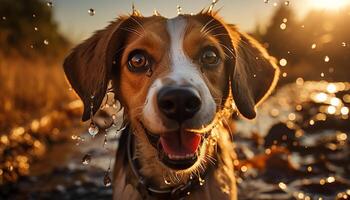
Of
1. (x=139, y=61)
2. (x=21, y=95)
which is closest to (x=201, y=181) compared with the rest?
(x=139, y=61)

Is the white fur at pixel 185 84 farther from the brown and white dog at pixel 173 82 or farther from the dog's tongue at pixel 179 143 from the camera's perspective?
the dog's tongue at pixel 179 143

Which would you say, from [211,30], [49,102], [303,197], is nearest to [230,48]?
[211,30]

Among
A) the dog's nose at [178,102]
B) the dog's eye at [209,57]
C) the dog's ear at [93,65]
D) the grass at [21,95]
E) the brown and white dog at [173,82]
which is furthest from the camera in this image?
the grass at [21,95]

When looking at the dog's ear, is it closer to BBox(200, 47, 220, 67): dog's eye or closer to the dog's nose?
BBox(200, 47, 220, 67): dog's eye

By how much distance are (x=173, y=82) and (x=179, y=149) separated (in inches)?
21.8

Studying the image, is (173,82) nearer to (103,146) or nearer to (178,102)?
(178,102)

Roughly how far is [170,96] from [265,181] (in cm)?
395

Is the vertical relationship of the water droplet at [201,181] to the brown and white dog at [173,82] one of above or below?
below

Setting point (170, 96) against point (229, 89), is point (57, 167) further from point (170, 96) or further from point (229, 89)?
point (170, 96)

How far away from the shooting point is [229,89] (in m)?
4.66

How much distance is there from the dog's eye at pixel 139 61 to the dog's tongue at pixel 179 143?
616mm

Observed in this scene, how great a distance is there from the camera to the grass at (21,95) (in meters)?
9.17

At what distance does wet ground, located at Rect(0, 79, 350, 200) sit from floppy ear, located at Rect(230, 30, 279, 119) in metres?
1.37

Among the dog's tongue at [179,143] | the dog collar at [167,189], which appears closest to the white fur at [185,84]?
the dog's tongue at [179,143]
